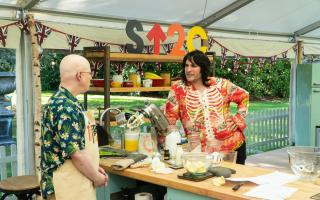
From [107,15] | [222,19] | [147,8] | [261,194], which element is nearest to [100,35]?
[107,15]

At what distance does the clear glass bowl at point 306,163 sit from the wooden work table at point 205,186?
0.05 m

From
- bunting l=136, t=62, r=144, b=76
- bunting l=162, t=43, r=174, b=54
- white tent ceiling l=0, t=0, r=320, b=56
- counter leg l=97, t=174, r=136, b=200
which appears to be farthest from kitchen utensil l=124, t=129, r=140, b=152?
bunting l=162, t=43, r=174, b=54

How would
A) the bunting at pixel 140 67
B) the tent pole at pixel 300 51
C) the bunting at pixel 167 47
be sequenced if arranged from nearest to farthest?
the bunting at pixel 140 67, the bunting at pixel 167 47, the tent pole at pixel 300 51

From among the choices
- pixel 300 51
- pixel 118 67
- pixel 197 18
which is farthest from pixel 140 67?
pixel 300 51

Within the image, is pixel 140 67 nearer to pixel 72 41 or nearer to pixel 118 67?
pixel 118 67

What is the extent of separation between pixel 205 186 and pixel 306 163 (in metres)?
0.54

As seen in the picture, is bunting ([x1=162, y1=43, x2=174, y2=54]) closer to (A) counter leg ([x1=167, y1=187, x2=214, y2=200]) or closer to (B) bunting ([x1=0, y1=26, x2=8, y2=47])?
(B) bunting ([x1=0, y1=26, x2=8, y2=47])

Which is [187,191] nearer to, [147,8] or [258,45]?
[147,8]

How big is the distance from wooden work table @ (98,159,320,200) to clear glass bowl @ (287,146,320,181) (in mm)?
48

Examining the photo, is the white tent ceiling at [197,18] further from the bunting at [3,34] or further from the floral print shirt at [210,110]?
the floral print shirt at [210,110]

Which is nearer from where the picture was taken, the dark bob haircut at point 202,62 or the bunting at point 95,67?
the dark bob haircut at point 202,62

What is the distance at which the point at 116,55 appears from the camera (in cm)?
404

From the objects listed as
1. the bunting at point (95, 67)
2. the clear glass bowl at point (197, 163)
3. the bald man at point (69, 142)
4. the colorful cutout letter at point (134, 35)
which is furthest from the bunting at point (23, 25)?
the clear glass bowl at point (197, 163)

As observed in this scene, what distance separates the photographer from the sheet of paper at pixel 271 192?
202 centimetres
